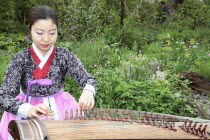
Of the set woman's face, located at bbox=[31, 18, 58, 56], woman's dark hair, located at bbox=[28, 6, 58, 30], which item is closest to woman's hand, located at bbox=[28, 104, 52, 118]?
woman's face, located at bbox=[31, 18, 58, 56]

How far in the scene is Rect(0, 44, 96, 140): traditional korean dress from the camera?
6.72ft

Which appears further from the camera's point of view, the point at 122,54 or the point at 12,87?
the point at 122,54

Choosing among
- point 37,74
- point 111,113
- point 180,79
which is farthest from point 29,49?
point 180,79

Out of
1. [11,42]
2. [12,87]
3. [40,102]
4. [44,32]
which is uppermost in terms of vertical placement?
[44,32]

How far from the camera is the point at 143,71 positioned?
4367 mm

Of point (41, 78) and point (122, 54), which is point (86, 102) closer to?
point (41, 78)

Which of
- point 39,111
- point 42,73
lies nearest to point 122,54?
point 42,73

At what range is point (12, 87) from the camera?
6.54ft

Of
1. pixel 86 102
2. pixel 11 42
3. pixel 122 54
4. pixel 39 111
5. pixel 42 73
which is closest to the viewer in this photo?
pixel 39 111

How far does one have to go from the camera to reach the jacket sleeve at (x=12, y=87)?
72.5 inches

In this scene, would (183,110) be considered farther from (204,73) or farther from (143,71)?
(204,73)

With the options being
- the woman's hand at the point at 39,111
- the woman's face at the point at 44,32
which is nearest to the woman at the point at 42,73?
the woman's face at the point at 44,32

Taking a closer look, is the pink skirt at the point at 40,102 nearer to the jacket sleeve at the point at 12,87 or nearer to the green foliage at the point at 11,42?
the jacket sleeve at the point at 12,87

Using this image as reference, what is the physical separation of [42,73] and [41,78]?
0.04m
